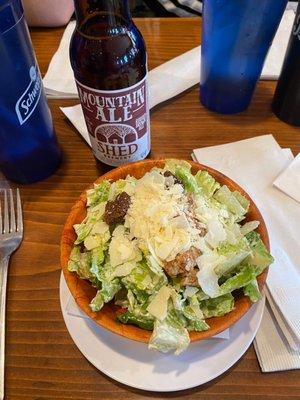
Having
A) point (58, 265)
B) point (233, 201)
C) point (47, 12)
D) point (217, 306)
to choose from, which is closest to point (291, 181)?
point (233, 201)

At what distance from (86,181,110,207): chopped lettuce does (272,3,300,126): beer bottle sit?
390 millimetres

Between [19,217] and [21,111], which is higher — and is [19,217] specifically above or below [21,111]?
below

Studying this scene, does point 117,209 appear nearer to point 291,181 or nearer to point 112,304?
point 112,304

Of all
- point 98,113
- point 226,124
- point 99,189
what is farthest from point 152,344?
point 226,124

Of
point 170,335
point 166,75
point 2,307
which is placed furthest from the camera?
point 166,75

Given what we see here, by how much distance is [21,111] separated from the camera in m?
0.51

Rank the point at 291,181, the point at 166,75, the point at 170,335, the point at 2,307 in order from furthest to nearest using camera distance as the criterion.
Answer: the point at 166,75, the point at 291,181, the point at 2,307, the point at 170,335

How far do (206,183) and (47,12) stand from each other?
2.18 feet

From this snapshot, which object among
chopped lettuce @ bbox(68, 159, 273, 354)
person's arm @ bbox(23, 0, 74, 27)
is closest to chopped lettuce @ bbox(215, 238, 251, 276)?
chopped lettuce @ bbox(68, 159, 273, 354)

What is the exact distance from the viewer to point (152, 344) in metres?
0.35

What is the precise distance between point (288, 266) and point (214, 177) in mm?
160

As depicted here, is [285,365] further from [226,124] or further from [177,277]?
[226,124]

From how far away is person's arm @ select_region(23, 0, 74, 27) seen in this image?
0.85 metres

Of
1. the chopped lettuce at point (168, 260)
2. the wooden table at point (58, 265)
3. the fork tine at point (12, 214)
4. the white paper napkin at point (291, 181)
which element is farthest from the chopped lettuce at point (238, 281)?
the fork tine at point (12, 214)
